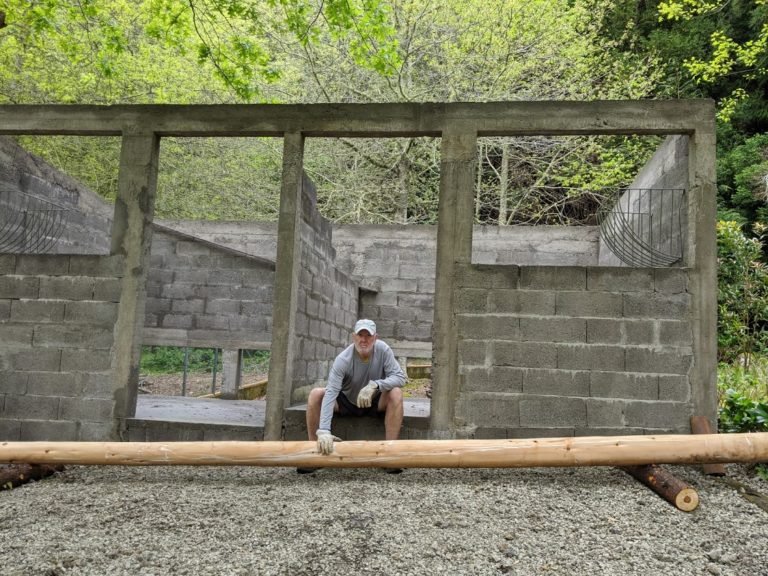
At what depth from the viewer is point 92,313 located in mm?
5473

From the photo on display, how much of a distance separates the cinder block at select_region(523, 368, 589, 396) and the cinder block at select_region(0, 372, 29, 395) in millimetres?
4735

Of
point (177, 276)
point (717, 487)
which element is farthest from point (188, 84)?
point (717, 487)

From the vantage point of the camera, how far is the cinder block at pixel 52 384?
5.41 m

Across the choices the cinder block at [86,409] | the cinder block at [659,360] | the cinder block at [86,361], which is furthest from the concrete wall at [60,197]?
the cinder block at [659,360]

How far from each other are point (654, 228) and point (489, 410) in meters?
3.14

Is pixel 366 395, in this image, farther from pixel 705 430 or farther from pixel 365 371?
pixel 705 430

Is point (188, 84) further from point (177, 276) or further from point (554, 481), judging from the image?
point (554, 481)

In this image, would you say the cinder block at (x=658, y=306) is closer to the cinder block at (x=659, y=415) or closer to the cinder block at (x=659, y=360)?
the cinder block at (x=659, y=360)

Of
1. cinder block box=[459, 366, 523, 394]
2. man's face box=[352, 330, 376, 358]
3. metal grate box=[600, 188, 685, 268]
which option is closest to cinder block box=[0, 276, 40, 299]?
man's face box=[352, 330, 376, 358]

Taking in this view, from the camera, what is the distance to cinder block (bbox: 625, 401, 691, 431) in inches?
194

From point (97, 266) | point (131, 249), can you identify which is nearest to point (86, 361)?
point (97, 266)

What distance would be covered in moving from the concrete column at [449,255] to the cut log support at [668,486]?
5.18 ft

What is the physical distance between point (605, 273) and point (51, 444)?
4.81m

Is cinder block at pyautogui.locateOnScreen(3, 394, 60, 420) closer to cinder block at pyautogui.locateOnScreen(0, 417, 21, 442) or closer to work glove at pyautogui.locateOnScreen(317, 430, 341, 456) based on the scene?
cinder block at pyautogui.locateOnScreen(0, 417, 21, 442)
